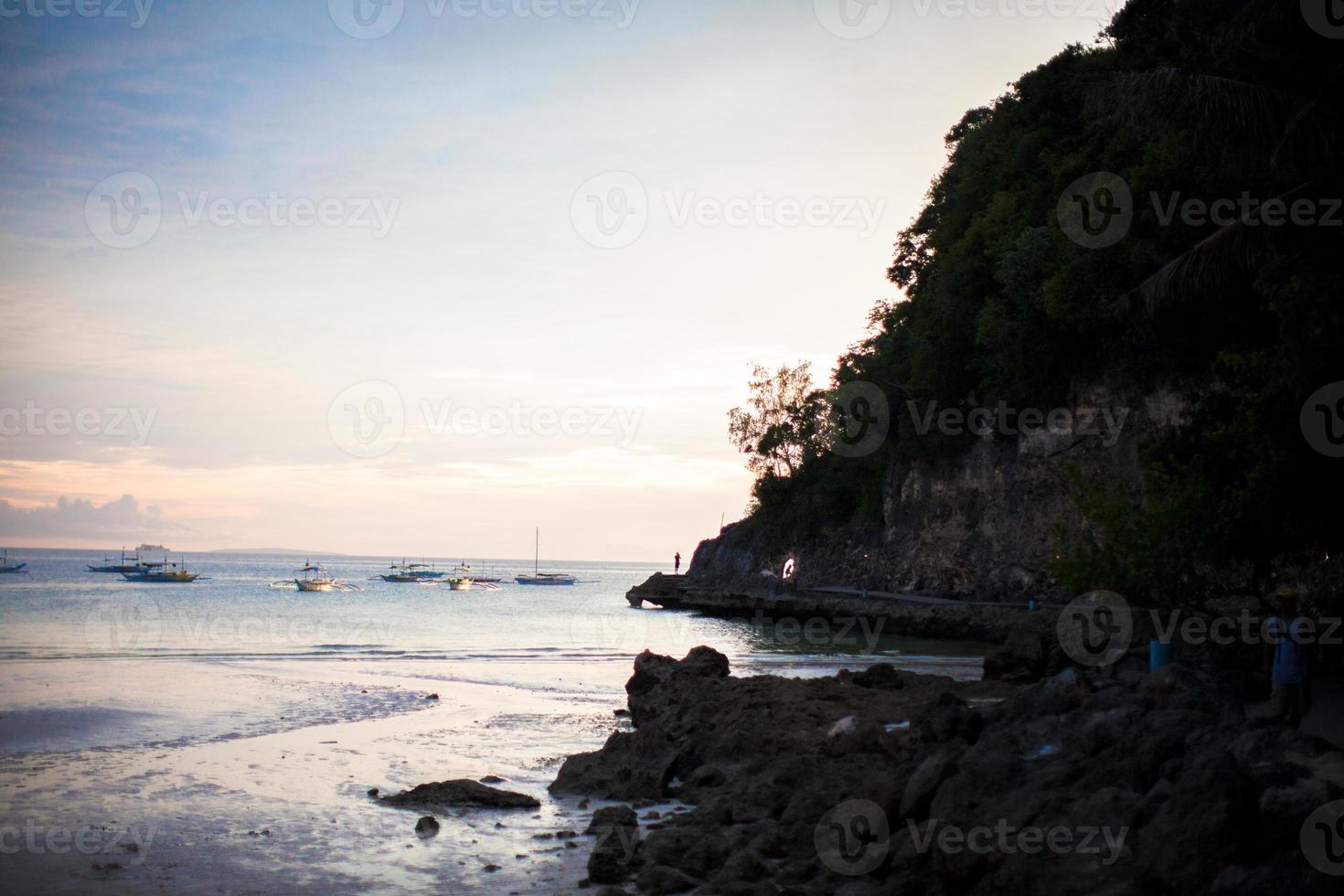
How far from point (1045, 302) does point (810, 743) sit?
27.7 meters

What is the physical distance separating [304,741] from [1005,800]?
14.2 meters

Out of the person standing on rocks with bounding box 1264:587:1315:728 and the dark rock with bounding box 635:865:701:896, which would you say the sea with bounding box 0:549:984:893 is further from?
the person standing on rocks with bounding box 1264:587:1315:728

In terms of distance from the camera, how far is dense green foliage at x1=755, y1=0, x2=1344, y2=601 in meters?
18.1

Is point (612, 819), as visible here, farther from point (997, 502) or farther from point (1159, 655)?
point (997, 502)

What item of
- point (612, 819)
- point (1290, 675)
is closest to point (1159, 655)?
point (1290, 675)

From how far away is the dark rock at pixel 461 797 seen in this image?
13.4m

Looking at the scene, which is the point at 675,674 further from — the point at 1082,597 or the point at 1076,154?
the point at 1076,154

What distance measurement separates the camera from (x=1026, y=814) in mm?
8109

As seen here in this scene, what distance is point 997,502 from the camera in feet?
160

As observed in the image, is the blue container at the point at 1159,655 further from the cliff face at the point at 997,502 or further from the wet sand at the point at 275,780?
the cliff face at the point at 997,502

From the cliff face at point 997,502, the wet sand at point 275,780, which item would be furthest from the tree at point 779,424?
the wet sand at point 275,780

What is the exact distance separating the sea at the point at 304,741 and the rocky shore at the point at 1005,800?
1.33m

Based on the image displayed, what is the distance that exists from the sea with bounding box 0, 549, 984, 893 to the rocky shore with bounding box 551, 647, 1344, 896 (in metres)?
1.33

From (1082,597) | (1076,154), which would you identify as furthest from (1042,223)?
(1082,597)
